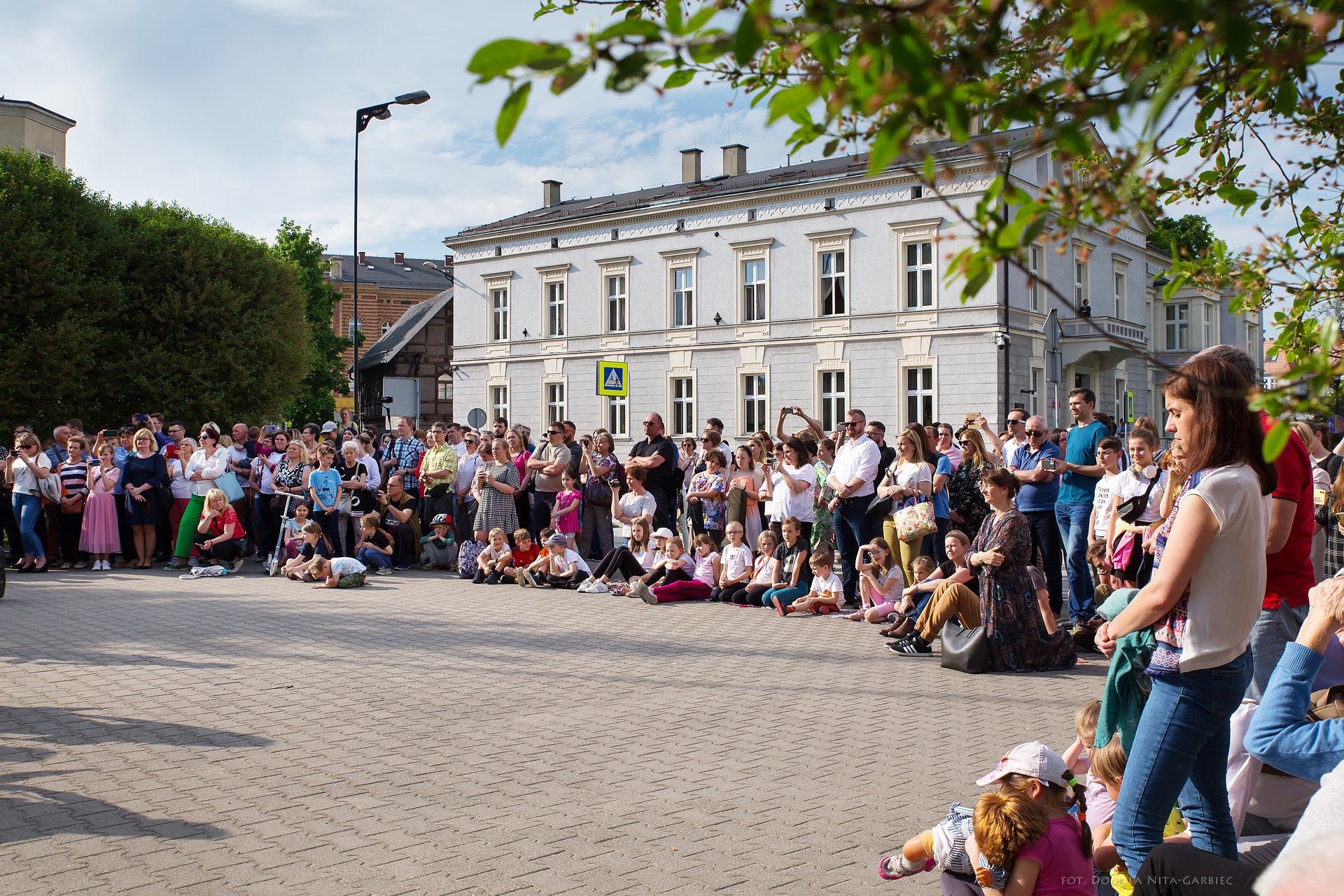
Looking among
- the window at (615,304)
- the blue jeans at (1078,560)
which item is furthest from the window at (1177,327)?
the blue jeans at (1078,560)

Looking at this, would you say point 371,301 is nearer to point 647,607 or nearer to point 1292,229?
point 647,607

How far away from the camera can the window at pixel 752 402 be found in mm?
40438

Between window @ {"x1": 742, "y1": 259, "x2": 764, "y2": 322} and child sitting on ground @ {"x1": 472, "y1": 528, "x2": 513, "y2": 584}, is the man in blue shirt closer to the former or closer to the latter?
child sitting on ground @ {"x1": 472, "y1": 528, "x2": 513, "y2": 584}

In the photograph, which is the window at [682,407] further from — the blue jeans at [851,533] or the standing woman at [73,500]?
the blue jeans at [851,533]

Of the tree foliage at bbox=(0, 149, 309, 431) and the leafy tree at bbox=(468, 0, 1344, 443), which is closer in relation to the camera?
the leafy tree at bbox=(468, 0, 1344, 443)

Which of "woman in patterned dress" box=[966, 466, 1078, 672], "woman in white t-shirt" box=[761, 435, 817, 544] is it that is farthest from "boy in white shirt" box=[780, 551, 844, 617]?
"woman in patterned dress" box=[966, 466, 1078, 672]

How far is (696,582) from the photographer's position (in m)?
13.0

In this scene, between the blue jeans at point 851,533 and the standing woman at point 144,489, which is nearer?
the blue jeans at point 851,533

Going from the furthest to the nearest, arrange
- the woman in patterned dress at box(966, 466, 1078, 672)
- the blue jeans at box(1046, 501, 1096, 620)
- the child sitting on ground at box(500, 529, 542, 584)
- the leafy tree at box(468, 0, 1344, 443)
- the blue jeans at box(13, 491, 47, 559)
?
the blue jeans at box(13, 491, 47, 559)
the child sitting on ground at box(500, 529, 542, 584)
the blue jeans at box(1046, 501, 1096, 620)
the woman in patterned dress at box(966, 466, 1078, 672)
the leafy tree at box(468, 0, 1344, 443)

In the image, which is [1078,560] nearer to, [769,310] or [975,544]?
[975,544]

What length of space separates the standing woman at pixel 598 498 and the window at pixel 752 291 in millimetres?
24951

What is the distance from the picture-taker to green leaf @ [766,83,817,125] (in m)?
1.55

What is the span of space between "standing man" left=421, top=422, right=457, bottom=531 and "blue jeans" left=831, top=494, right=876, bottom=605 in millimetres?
6754

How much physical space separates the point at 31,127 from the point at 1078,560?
49.1 metres
